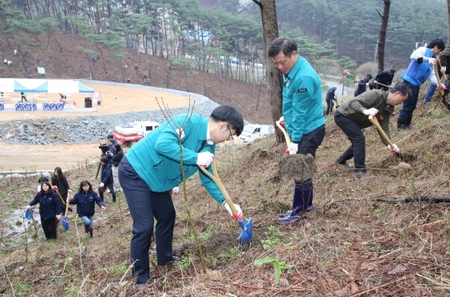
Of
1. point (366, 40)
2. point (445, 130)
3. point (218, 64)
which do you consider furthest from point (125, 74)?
point (445, 130)

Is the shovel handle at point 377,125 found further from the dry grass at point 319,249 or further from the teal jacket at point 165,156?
the teal jacket at point 165,156

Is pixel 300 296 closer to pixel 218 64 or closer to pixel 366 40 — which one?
pixel 218 64

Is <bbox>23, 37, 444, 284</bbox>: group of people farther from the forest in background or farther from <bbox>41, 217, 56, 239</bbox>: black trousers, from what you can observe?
the forest in background

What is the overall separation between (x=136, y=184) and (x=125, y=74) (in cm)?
5198

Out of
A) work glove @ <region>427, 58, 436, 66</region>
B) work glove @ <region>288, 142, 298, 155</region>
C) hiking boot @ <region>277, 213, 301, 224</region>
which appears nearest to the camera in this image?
hiking boot @ <region>277, 213, 301, 224</region>

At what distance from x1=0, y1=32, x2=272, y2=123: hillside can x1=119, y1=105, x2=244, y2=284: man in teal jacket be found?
1703 inches

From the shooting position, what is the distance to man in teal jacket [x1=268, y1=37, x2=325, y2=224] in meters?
3.64

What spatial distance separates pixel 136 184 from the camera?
3107 millimetres

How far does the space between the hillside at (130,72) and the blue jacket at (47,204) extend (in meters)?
39.8

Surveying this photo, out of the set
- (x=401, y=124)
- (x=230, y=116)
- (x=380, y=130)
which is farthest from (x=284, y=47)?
(x=401, y=124)

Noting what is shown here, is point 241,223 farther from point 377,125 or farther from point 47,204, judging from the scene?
point 47,204

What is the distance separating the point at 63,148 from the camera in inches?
872

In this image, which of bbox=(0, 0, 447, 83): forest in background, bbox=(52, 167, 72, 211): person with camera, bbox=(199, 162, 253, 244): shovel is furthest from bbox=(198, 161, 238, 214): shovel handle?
bbox=(0, 0, 447, 83): forest in background

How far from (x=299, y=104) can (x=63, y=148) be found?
829 inches
